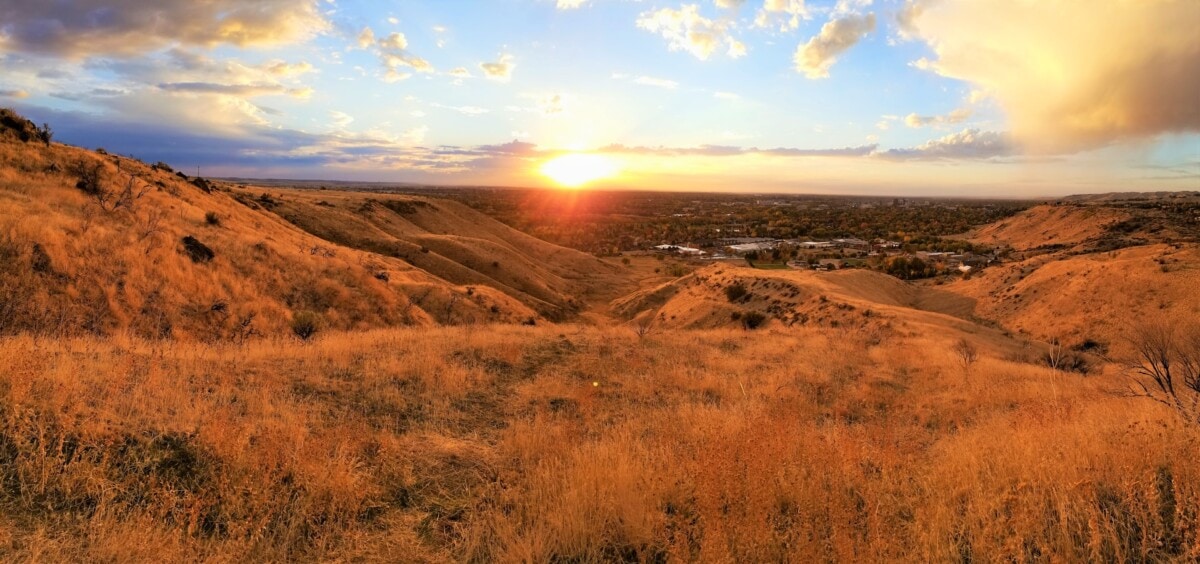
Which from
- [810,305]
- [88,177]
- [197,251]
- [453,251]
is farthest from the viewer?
[453,251]

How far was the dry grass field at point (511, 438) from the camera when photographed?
3.98 meters

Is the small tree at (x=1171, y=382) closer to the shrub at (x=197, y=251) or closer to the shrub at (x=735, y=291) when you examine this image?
the shrub at (x=735, y=291)

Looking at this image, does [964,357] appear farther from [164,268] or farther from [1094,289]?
[164,268]

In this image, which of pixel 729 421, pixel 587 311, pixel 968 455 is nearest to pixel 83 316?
pixel 729 421

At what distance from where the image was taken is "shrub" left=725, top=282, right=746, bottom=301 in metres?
31.6

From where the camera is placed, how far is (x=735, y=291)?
32.1 meters

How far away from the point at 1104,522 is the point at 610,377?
25.0 ft

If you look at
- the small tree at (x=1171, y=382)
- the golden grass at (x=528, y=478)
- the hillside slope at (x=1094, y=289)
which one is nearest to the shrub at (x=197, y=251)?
the golden grass at (x=528, y=478)

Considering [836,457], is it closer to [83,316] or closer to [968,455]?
[968,455]

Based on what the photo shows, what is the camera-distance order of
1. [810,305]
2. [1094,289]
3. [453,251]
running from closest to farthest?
[1094,289] < [810,305] < [453,251]

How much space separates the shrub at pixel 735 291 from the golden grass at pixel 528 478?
23.6 metres

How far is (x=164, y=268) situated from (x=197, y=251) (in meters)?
2.29

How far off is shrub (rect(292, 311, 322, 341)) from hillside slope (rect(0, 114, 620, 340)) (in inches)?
9.3

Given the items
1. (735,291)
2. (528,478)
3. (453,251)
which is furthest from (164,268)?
(735,291)
